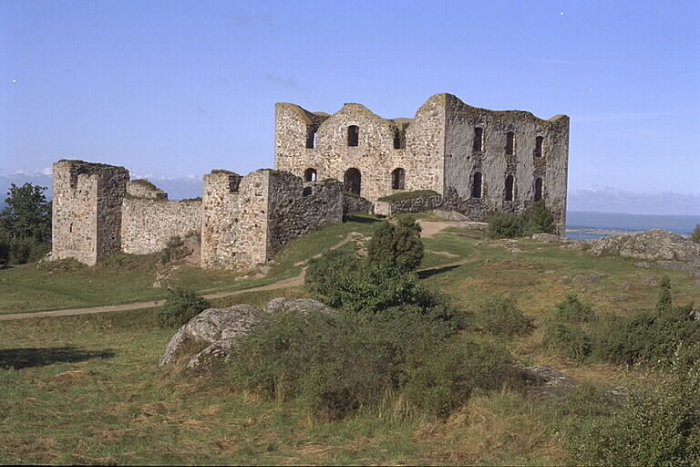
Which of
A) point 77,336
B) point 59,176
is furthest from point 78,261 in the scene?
point 77,336

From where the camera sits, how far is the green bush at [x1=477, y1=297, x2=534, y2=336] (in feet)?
54.4

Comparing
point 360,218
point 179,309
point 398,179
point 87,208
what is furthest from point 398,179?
point 179,309

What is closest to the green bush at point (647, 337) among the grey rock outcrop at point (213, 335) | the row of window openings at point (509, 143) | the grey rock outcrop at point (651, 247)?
the grey rock outcrop at point (213, 335)

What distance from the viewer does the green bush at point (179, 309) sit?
19562mm

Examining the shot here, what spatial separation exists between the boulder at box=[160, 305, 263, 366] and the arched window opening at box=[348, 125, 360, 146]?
1051 inches

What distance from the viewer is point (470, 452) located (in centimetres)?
934

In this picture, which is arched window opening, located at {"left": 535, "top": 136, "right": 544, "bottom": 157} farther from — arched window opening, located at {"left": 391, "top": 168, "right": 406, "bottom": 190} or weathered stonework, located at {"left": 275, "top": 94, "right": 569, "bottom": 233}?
arched window opening, located at {"left": 391, "top": 168, "right": 406, "bottom": 190}

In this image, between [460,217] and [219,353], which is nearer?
[219,353]

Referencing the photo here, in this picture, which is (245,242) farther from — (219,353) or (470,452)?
(470,452)

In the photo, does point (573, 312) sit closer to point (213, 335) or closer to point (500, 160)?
point (213, 335)

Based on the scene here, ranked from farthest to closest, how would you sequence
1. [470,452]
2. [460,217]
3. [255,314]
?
[460,217] → [255,314] → [470,452]

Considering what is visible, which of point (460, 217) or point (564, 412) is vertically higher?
point (460, 217)

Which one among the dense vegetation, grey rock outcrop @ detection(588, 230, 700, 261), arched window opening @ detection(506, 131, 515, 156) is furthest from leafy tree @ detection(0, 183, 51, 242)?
grey rock outcrop @ detection(588, 230, 700, 261)

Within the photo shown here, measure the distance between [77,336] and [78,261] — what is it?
16.0 m
